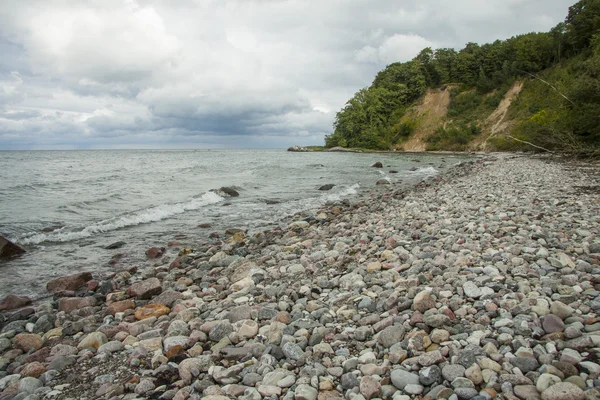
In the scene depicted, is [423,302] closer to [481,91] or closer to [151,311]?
[151,311]

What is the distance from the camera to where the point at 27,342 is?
479cm

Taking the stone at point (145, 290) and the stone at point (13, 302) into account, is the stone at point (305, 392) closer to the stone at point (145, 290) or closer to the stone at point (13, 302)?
the stone at point (145, 290)

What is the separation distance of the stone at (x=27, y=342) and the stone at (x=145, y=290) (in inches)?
65.9

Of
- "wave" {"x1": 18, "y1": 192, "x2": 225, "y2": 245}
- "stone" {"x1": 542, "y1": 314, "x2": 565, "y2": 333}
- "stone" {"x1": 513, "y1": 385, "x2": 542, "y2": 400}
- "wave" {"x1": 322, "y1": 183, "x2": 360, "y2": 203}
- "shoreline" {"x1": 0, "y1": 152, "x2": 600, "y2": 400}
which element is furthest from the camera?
"wave" {"x1": 322, "y1": 183, "x2": 360, "y2": 203}

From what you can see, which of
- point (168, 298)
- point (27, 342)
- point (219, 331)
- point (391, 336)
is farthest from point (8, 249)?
point (391, 336)

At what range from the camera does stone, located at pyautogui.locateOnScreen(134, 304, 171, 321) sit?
5364 millimetres

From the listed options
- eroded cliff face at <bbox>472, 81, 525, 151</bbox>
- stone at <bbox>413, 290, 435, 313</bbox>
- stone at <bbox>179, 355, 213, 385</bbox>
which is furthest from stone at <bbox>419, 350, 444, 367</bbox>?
eroded cliff face at <bbox>472, 81, 525, 151</bbox>

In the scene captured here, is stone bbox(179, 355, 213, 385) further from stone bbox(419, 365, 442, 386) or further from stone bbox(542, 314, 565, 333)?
stone bbox(542, 314, 565, 333)

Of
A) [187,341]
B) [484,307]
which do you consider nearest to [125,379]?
[187,341]

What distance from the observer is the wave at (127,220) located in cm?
1096

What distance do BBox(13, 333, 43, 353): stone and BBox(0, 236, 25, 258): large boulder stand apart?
5954 mm

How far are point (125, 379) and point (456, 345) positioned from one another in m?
3.48

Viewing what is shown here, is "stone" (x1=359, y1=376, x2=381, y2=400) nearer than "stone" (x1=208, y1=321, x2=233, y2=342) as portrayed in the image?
Yes

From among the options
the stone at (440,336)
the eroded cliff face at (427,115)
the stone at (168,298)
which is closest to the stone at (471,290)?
the stone at (440,336)
